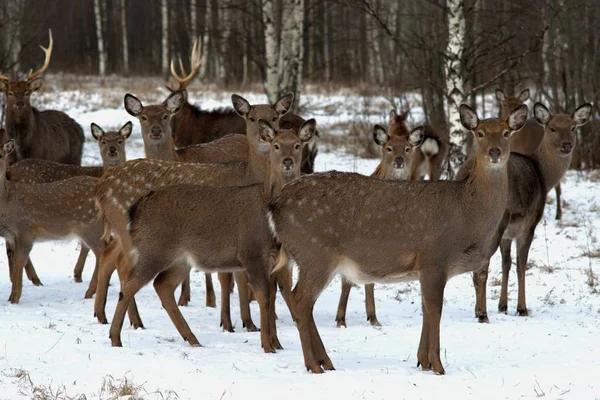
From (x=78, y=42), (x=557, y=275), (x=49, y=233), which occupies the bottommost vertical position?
(x=557, y=275)

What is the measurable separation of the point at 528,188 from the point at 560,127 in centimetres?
146

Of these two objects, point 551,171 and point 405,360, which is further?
point 551,171

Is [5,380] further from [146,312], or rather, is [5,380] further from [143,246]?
[146,312]

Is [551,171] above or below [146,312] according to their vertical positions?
above

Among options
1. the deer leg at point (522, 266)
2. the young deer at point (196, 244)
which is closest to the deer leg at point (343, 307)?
the young deer at point (196, 244)

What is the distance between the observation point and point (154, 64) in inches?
1656

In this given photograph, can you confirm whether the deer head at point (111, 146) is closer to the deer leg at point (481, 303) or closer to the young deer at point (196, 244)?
the young deer at point (196, 244)

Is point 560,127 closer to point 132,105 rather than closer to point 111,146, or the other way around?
point 132,105

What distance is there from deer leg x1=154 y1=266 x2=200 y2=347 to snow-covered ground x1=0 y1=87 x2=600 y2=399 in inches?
5.7

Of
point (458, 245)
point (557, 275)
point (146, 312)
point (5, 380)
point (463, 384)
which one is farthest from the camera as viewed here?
point (557, 275)

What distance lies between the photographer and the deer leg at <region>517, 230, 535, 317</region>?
375 inches

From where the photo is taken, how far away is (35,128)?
14344 millimetres

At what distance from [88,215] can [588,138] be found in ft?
39.9

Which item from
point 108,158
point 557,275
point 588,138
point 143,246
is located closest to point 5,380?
point 143,246
